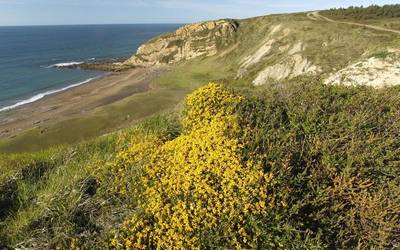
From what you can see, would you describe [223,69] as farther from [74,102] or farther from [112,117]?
[112,117]

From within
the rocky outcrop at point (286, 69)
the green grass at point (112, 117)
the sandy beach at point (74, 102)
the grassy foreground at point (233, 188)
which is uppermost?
the grassy foreground at point (233, 188)

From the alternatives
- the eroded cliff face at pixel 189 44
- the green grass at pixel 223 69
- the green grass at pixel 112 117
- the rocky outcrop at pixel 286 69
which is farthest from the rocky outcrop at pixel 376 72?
the eroded cliff face at pixel 189 44

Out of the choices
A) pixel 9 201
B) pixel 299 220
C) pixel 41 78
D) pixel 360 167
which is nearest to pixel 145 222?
pixel 299 220

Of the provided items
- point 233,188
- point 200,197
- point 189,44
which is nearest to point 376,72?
point 233,188

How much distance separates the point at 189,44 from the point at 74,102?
4571 centimetres

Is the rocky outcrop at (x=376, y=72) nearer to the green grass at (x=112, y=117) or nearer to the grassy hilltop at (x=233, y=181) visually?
the green grass at (x=112, y=117)

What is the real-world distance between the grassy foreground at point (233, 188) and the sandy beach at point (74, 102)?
131ft

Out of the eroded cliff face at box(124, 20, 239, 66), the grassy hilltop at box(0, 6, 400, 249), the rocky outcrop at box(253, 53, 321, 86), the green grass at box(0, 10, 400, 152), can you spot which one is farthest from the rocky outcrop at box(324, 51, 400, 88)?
the eroded cliff face at box(124, 20, 239, 66)

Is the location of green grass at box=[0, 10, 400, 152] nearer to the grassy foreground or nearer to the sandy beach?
the sandy beach

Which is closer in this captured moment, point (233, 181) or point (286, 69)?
point (233, 181)

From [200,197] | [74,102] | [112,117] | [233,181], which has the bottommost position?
[74,102]

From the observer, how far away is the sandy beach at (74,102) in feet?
160

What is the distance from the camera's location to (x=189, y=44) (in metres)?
98.5

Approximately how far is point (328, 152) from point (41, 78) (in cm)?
8499
